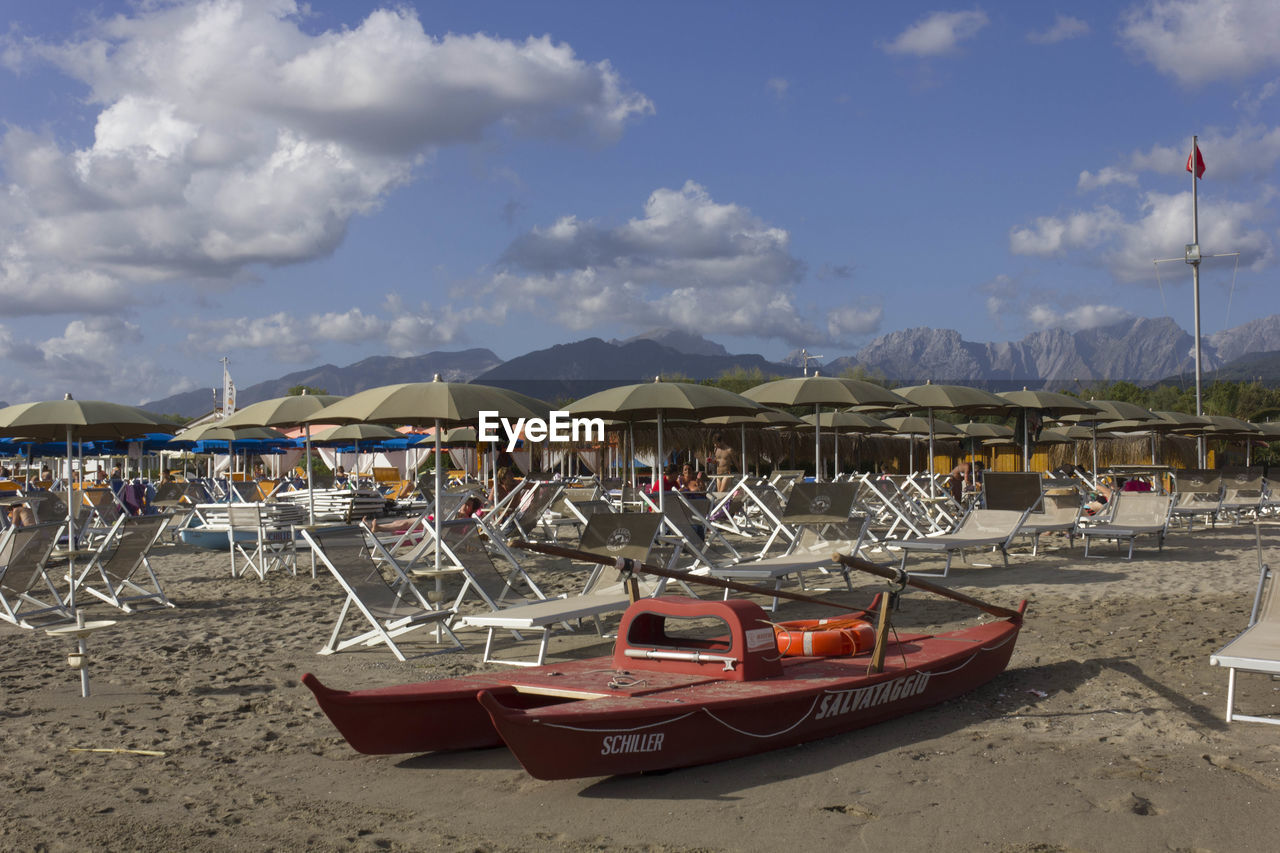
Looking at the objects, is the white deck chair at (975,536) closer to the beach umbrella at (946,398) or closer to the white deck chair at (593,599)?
the beach umbrella at (946,398)

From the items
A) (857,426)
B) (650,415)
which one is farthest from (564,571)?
(857,426)

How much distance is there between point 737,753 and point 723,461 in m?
11.1

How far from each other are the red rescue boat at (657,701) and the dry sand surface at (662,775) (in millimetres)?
112

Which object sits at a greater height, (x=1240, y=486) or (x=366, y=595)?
(x=1240, y=486)

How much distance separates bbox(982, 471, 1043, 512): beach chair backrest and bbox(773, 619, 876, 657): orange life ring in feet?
21.6

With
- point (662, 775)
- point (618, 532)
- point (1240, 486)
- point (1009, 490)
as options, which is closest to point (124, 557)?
point (618, 532)

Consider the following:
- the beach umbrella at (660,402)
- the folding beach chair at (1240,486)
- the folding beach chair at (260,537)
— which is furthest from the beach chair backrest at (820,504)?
the folding beach chair at (1240,486)

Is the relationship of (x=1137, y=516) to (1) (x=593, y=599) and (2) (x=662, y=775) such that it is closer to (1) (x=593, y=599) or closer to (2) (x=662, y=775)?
(1) (x=593, y=599)

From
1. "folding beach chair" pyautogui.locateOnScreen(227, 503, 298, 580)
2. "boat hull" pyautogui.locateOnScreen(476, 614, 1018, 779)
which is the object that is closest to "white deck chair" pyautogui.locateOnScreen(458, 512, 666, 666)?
"boat hull" pyautogui.locateOnScreen(476, 614, 1018, 779)

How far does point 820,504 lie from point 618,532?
2.47 meters

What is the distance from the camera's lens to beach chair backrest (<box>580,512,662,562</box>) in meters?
7.46

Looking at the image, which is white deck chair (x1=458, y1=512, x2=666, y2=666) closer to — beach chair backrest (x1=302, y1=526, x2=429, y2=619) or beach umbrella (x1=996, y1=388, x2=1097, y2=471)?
beach chair backrest (x1=302, y1=526, x2=429, y2=619)

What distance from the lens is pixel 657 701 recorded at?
3.92m

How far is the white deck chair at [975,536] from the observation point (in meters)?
9.22
